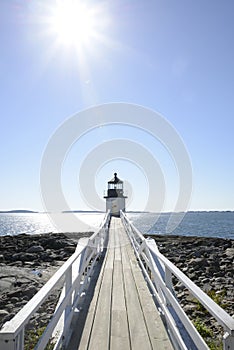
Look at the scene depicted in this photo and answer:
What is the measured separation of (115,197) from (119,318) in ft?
71.4

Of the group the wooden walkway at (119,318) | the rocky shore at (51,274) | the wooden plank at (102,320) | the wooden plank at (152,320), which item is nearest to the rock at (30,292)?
the rocky shore at (51,274)

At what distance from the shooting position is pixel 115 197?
1007 inches

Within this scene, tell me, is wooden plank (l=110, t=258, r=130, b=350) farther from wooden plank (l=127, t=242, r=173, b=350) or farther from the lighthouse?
the lighthouse

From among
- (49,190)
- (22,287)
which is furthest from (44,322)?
(49,190)

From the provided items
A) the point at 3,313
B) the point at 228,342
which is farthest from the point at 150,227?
the point at 228,342

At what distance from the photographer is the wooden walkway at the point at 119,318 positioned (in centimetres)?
313

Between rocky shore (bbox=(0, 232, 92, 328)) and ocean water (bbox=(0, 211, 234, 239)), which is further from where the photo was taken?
ocean water (bbox=(0, 211, 234, 239))

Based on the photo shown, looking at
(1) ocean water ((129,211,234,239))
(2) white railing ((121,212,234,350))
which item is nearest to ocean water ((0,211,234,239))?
(1) ocean water ((129,211,234,239))

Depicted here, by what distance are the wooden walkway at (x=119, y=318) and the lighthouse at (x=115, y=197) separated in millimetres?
19268

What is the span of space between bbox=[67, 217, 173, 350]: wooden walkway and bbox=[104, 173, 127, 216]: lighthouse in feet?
63.2

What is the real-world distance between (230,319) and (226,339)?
0.44 feet

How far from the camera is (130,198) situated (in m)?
27.8

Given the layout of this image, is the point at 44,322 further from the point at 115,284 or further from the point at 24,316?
the point at 24,316

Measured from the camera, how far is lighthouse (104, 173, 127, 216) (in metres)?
25.7
